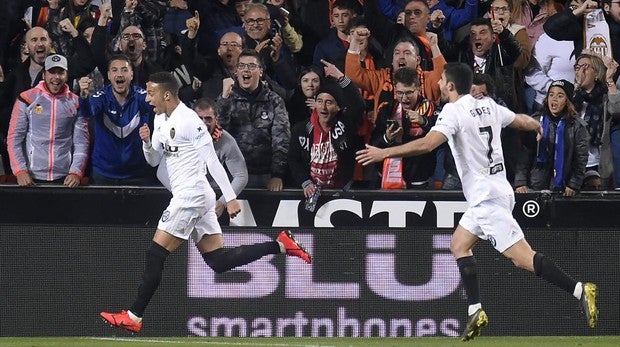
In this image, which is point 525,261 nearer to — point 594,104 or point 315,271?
point 315,271

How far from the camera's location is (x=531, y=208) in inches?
425

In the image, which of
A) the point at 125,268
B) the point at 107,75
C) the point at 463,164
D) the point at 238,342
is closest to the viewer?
the point at 463,164

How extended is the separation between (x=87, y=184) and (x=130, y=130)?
2.00 feet

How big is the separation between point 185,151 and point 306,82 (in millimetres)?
1936

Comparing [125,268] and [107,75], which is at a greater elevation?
[107,75]

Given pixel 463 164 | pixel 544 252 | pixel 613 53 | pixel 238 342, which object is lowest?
pixel 238 342

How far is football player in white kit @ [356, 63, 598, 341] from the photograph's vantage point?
9.14m

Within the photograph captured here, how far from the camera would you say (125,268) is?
10.7m

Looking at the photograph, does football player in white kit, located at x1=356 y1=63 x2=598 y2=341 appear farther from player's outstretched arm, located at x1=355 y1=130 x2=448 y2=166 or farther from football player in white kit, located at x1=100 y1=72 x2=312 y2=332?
football player in white kit, located at x1=100 y1=72 x2=312 y2=332

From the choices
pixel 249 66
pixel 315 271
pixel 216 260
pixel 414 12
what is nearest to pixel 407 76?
pixel 414 12

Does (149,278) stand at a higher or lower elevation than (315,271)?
higher

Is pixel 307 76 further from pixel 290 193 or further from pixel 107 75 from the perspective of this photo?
pixel 107 75

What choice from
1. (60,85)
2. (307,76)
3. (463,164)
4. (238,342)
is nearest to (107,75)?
(60,85)

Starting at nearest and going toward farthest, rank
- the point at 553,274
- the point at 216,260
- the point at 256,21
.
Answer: the point at 553,274 → the point at 216,260 → the point at 256,21
